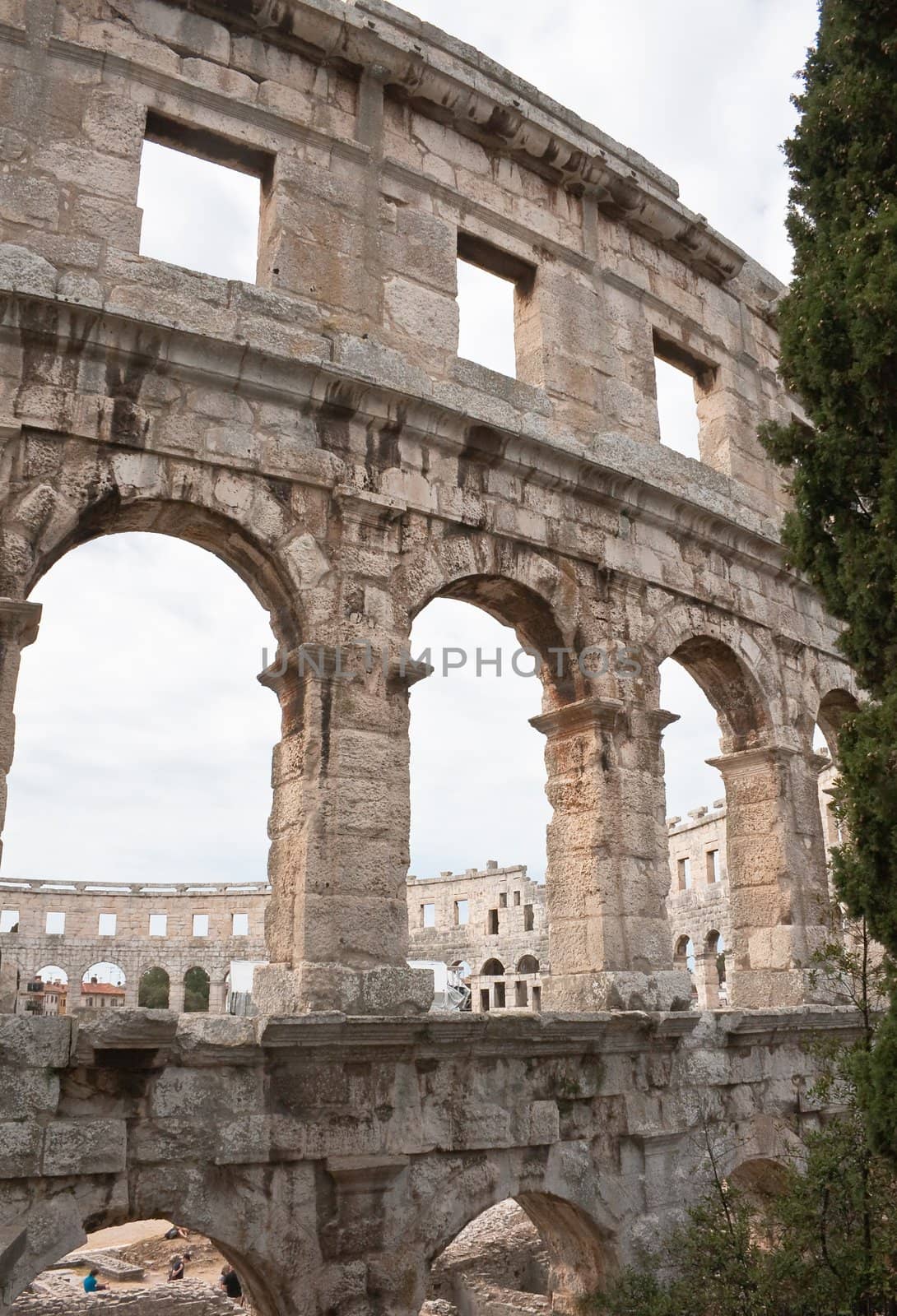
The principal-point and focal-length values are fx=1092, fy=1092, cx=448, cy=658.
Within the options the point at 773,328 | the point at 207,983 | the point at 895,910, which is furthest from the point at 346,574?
the point at 207,983

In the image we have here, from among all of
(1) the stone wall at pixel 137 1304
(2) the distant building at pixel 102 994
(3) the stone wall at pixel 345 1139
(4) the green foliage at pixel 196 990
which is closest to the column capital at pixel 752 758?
(3) the stone wall at pixel 345 1139

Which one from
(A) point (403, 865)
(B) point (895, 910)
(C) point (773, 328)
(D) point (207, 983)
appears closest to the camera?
(B) point (895, 910)

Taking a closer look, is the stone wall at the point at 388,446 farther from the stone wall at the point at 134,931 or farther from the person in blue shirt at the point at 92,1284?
the stone wall at the point at 134,931

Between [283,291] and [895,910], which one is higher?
[283,291]

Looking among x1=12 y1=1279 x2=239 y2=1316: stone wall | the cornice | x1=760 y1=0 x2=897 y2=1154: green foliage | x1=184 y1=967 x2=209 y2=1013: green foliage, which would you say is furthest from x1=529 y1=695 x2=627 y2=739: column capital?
x1=184 y1=967 x2=209 y2=1013: green foliage

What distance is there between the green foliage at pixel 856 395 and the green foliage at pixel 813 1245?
0.65 metres

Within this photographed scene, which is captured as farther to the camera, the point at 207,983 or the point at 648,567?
the point at 207,983

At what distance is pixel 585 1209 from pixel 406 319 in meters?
5.91

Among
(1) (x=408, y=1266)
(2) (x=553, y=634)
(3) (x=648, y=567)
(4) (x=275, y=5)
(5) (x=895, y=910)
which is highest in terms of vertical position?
(4) (x=275, y=5)

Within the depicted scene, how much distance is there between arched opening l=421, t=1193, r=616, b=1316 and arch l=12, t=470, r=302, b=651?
3.95 m

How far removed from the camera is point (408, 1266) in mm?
5785

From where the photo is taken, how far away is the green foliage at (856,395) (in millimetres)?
5262

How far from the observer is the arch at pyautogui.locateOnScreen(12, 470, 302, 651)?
6008 millimetres

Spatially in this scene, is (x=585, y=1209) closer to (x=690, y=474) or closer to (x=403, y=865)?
(x=403, y=865)
